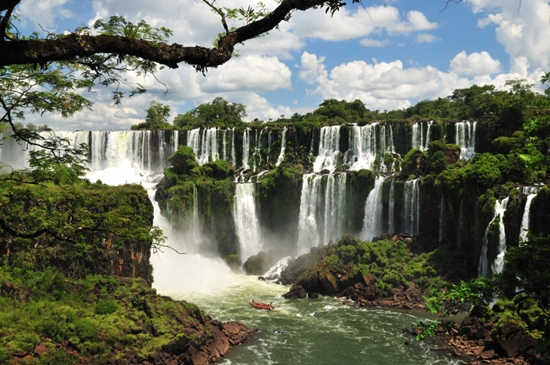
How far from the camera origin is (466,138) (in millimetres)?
37094

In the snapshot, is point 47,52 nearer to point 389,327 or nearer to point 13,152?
point 389,327

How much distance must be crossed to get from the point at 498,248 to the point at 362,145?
17525 mm

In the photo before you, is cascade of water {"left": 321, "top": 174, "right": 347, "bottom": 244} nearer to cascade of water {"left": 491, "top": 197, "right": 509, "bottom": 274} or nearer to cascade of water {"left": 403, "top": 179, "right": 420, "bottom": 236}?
cascade of water {"left": 403, "top": 179, "right": 420, "bottom": 236}

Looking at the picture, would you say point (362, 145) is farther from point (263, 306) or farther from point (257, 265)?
point (263, 306)

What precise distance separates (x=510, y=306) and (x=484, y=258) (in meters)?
6.60

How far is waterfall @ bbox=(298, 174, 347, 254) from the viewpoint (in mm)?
36500

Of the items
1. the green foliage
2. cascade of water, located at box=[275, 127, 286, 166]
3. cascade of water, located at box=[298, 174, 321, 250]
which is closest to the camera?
the green foliage

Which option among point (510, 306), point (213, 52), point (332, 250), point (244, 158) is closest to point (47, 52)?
point (213, 52)

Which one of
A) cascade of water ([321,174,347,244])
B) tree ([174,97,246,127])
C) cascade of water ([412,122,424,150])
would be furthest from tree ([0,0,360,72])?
tree ([174,97,246,127])

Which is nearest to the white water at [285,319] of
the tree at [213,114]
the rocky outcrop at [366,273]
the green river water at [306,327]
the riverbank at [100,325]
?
the green river water at [306,327]

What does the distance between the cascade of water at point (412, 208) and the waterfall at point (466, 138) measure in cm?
564

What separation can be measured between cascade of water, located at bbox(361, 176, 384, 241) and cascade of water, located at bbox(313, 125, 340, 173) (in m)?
6.43

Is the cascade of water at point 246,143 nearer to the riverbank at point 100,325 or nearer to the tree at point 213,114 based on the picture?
the tree at point 213,114

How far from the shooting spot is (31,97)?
24.4ft
